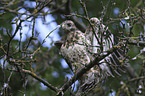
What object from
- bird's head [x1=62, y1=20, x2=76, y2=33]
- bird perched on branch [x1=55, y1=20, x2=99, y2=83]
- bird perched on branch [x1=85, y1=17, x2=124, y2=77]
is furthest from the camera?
bird's head [x1=62, y1=20, x2=76, y2=33]

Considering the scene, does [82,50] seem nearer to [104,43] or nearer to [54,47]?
[104,43]

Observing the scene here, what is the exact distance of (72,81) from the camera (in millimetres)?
2379

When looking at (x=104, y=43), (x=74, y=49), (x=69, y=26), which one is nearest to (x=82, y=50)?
(x=74, y=49)

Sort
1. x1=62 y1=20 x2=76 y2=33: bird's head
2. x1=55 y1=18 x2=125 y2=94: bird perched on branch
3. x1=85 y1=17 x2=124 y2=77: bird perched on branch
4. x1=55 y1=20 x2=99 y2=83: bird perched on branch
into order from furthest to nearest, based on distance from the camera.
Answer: x1=62 y1=20 x2=76 y2=33: bird's head, x1=55 y1=20 x2=99 y2=83: bird perched on branch, x1=55 y1=18 x2=125 y2=94: bird perched on branch, x1=85 y1=17 x2=124 y2=77: bird perched on branch

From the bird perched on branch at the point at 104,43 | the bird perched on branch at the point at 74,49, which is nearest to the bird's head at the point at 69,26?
the bird perched on branch at the point at 74,49

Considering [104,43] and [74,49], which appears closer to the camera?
[104,43]

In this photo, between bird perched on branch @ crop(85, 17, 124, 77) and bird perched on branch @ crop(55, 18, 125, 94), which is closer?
bird perched on branch @ crop(85, 17, 124, 77)

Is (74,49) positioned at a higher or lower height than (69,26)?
lower

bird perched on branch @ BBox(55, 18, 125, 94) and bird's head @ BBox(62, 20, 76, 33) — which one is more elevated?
bird's head @ BBox(62, 20, 76, 33)

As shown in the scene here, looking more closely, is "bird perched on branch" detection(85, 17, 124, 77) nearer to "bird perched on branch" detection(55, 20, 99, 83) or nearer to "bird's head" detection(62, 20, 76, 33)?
"bird perched on branch" detection(55, 20, 99, 83)

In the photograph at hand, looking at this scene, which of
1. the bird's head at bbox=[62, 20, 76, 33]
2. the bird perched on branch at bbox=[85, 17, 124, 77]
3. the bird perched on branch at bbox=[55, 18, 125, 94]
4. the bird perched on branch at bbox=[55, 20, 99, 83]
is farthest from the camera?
the bird's head at bbox=[62, 20, 76, 33]

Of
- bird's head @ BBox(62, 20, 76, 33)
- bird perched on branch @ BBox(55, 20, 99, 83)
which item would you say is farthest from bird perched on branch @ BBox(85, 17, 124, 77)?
bird's head @ BBox(62, 20, 76, 33)

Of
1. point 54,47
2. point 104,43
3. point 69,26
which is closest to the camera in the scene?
point 104,43

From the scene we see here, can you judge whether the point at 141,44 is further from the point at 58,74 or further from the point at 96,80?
the point at 58,74
